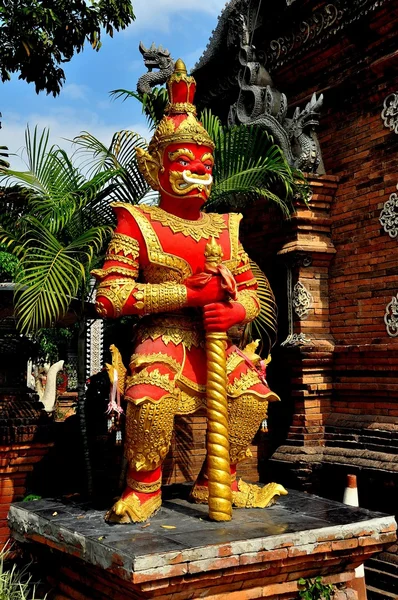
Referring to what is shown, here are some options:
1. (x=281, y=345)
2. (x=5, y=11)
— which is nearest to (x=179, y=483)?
(x=281, y=345)

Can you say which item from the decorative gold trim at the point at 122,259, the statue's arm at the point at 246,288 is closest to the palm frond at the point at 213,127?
the statue's arm at the point at 246,288

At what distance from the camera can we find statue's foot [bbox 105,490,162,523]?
14.1 ft

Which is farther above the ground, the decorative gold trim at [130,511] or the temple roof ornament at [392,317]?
the temple roof ornament at [392,317]

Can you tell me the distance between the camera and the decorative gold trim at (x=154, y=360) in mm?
4422

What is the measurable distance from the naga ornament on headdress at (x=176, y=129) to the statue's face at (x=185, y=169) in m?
0.04

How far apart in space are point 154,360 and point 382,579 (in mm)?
3085

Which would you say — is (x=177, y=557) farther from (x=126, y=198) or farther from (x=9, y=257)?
(x=9, y=257)

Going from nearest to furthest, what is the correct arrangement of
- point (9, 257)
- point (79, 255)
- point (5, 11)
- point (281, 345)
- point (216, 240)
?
point (216, 240), point (79, 255), point (281, 345), point (5, 11), point (9, 257)

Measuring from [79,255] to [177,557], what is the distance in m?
3.02

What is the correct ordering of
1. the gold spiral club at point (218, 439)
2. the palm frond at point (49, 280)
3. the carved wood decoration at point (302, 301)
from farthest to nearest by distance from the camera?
the carved wood decoration at point (302, 301) < the palm frond at point (49, 280) < the gold spiral club at point (218, 439)

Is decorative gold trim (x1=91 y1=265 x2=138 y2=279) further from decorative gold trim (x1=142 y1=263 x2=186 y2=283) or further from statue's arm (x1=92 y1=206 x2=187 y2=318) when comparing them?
decorative gold trim (x1=142 y1=263 x2=186 y2=283)

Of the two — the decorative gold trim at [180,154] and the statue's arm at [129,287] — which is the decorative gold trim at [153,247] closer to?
the statue's arm at [129,287]

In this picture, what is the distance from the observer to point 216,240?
4816 millimetres

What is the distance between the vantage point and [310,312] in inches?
270
